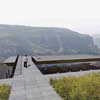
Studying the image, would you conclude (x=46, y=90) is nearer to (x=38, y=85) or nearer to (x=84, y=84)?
(x=38, y=85)

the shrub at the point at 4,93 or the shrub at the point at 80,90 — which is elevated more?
the shrub at the point at 80,90

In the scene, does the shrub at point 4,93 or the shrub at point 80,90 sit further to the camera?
the shrub at point 4,93

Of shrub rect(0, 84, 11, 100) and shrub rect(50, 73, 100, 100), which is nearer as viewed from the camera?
shrub rect(50, 73, 100, 100)

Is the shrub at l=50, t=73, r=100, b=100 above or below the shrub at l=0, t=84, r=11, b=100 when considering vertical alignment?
above

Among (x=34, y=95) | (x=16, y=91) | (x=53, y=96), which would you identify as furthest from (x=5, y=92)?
(x=53, y=96)

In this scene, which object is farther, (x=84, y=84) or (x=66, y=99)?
(x=84, y=84)

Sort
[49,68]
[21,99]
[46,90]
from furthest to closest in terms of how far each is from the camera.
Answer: [49,68] → [46,90] → [21,99]

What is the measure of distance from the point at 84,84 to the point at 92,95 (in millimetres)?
2659

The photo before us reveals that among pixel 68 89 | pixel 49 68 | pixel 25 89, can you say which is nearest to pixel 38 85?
pixel 25 89

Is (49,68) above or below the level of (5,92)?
below

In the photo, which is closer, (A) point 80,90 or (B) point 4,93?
(A) point 80,90

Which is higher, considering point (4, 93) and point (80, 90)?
point (80, 90)

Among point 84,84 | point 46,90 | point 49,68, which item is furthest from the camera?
point 49,68

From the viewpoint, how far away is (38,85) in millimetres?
17047
